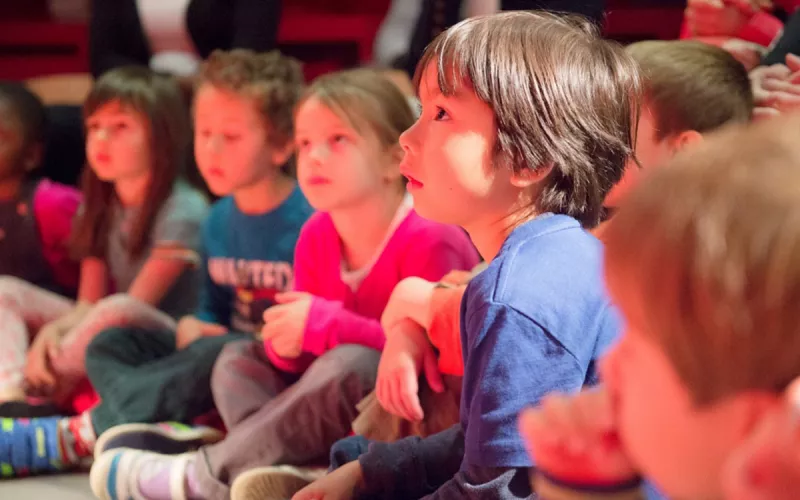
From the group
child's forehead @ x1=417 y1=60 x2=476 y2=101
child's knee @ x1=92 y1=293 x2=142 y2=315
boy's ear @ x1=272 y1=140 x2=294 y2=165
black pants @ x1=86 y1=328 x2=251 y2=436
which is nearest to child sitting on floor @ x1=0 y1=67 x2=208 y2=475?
child's knee @ x1=92 y1=293 x2=142 y2=315

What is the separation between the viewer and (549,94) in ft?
2.69

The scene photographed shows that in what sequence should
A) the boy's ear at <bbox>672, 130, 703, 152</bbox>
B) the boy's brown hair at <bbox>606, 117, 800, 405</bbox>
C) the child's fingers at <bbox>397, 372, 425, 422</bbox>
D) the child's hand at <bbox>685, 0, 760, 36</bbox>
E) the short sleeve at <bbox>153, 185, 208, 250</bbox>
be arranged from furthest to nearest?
the short sleeve at <bbox>153, 185, 208, 250</bbox> → the child's hand at <bbox>685, 0, 760, 36</bbox> → the boy's ear at <bbox>672, 130, 703, 152</bbox> → the child's fingers at <bbox>397, 372, 425, 422</bbox> → the boy's brown hair at <bbox>606, 117, 800, 405</bbox>

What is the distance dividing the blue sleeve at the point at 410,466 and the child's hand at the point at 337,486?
0.4 inches

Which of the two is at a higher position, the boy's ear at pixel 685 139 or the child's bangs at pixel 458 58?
the child's bangs at pixel 458 58

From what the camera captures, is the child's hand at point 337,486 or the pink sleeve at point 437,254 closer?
the child's hand at point 337,486

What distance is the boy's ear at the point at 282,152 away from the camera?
150cm

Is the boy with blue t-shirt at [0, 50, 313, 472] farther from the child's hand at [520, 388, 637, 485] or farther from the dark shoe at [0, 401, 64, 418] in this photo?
the child's hand at [520, 388, 637, 485]

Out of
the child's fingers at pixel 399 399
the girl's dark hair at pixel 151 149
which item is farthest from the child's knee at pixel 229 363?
the girl's dark hair at pixel 151 149

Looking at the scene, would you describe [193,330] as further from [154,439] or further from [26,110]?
[26,110]

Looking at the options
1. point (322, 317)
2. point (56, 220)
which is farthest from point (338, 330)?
point (56, 220)

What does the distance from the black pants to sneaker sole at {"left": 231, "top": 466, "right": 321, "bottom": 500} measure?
0.29 meters

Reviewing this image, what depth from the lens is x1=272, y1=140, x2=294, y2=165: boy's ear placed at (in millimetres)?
1501

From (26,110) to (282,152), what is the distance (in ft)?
2.30

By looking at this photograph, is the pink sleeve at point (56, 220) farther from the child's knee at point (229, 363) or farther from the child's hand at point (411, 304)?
the child's hand at point (411, 304)
